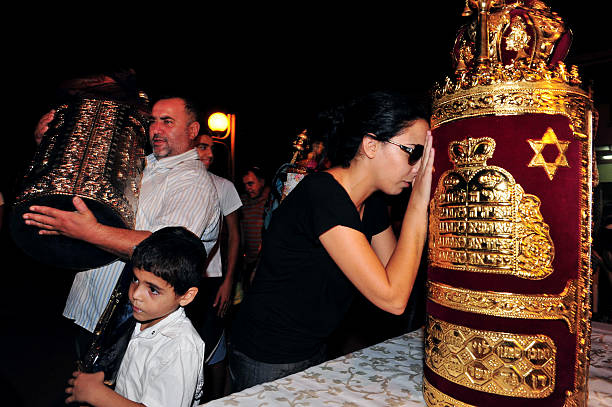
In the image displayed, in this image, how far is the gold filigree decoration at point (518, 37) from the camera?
67cm

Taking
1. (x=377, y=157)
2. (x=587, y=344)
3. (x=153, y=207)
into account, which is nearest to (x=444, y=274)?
(x=587, y=344)

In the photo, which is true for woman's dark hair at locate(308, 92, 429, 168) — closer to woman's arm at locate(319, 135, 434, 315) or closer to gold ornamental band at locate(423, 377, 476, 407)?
woman's arm at locate(319, 135, 434, 315)

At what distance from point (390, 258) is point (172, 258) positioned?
2.11ft

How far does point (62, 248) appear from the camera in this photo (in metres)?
1.19

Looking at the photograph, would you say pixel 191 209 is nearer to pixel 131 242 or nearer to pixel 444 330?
pixel 131 242

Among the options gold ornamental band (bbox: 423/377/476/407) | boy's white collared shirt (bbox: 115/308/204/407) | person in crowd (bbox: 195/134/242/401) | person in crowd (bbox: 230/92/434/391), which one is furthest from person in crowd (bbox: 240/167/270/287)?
gold ornamental band (bbox: 423/377/476/407)

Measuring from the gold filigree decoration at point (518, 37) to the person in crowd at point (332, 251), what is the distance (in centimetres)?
34

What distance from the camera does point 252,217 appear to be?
177 inches

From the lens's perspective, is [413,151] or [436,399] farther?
[413,151]

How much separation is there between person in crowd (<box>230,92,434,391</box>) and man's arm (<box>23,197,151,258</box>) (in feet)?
1.41

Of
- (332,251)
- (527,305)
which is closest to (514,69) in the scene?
(527,305)

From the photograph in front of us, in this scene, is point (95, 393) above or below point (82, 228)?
below

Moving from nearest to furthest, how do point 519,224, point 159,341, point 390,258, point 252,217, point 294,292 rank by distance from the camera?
1. point 519,224
2. point 390,258
3. point 159,341
4. point 294,292
5. point 252,217

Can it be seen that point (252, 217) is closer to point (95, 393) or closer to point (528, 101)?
point (95, 393)
